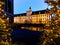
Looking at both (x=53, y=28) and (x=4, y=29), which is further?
(x=53, y=28)

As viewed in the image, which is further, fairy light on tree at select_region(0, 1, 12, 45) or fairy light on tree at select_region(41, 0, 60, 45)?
fairy light on tree at select_region(41, 0, 60, 45)

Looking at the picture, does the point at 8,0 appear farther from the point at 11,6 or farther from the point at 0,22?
the point at 0,22

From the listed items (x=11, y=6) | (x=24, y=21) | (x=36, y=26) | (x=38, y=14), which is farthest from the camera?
(x=11, y=6)

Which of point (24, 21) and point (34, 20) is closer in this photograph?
point (34, 20)

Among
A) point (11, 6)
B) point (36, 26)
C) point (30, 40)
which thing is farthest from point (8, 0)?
point (30, 40)

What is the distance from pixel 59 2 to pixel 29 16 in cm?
2472

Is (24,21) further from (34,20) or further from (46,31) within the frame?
(46,31)

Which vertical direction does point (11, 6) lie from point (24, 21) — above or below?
above

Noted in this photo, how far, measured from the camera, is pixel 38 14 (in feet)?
131

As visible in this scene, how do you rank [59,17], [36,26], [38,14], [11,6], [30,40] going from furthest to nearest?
[11,6], [38,14], [36,26], [30,40], [59,17]

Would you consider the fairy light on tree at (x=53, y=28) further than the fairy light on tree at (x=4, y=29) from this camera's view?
Yes

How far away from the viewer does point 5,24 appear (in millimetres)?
15711

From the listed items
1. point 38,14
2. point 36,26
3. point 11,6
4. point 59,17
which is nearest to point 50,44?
point 59,17

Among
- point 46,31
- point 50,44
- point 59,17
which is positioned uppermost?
point 59,17
